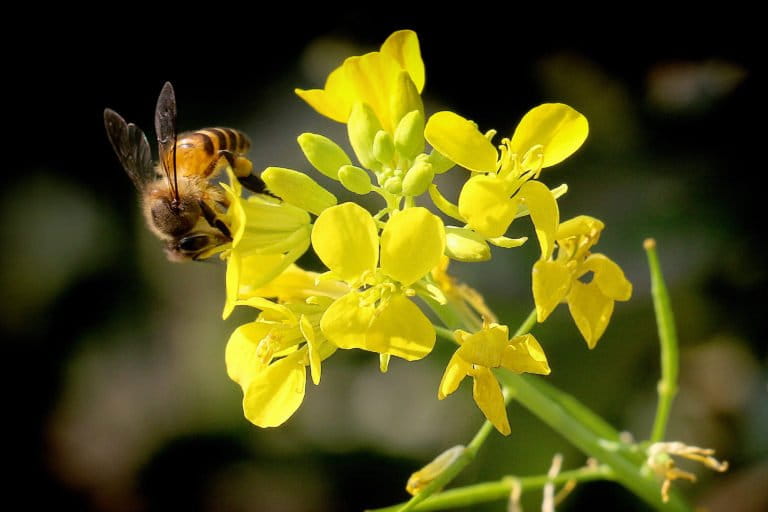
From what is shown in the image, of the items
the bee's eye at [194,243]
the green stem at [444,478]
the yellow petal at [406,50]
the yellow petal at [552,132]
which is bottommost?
the green stem at [444,478]

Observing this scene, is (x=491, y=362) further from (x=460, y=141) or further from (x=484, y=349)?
(x=460, y=141)

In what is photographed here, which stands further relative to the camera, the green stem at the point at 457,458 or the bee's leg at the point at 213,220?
the bee's leg at the point at 213,220

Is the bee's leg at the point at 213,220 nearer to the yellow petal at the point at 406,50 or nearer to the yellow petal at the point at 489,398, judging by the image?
the yellow petal at the point at 406,50

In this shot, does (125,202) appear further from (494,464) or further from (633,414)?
(633,414)

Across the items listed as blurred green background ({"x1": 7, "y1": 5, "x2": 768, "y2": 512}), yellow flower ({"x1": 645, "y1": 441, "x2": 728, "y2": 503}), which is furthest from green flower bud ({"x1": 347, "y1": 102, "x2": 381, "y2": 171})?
blurred green background ({"x1": 7, "y1": 5, "x2": 768, "y2": 512})

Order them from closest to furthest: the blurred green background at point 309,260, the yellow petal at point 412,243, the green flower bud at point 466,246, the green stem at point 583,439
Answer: the yellow petal at point 412,243
the green flower bud at point 466,246
the green stem at point 583,439
the blurred green background at point 309,260

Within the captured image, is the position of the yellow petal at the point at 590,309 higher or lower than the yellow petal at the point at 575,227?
lower

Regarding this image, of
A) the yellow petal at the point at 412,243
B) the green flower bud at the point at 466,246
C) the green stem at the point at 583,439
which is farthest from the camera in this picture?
the green stem at the point at 583,439

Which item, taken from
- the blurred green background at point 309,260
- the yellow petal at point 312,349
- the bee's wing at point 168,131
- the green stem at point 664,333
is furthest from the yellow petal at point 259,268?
the blurred green background at point 309,260
